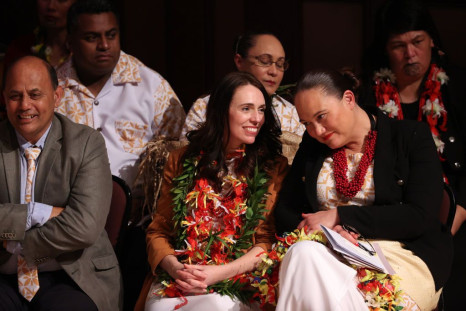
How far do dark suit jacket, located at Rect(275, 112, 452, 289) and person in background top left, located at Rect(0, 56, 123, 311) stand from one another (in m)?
0.86

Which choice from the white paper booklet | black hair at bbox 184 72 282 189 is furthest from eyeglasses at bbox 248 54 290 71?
the white paper booklet

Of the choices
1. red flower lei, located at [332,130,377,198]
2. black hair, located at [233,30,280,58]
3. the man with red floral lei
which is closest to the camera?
red flower lei, located at [332,130,377,198]

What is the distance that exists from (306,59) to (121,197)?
7.95ft

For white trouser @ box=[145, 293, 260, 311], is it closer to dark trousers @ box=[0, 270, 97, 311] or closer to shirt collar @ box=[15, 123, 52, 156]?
dark trousers @ box=[0, 270, 97, 311]

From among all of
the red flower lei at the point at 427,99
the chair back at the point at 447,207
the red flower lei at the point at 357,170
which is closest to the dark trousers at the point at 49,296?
the red flower lei at the point at 357,170

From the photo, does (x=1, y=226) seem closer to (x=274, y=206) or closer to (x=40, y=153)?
(x=40, y=153)

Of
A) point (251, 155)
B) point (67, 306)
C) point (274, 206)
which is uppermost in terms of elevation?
point (251, 155)

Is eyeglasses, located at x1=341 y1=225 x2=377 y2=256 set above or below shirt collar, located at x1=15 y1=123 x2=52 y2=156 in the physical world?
below

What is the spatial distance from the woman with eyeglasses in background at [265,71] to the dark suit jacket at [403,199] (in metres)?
0.91

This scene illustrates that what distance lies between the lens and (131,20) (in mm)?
5449

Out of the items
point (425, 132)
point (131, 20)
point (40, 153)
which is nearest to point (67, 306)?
point (40, 153)

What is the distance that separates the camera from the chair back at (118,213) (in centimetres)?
361

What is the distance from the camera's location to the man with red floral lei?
4.07 metres

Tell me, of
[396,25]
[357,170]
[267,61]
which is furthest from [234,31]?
[357,170]
